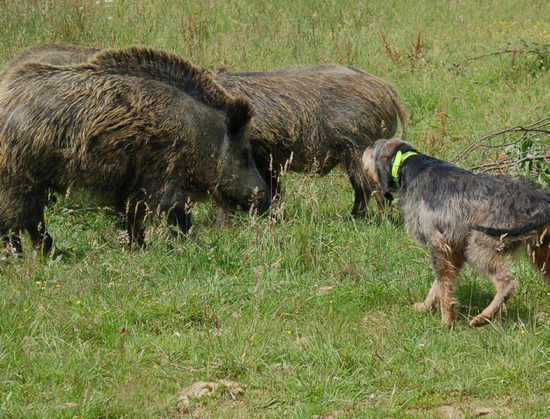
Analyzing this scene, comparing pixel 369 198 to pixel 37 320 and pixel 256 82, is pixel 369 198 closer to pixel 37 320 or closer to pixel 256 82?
pixel 256 82

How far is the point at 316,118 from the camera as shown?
9.06 meters

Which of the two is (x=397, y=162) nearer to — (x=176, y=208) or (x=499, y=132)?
(x=499, y=132)

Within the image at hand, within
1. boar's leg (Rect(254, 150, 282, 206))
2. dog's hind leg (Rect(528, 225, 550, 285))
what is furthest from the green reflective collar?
boar's leg (Rect(254, 150, 282, 206))

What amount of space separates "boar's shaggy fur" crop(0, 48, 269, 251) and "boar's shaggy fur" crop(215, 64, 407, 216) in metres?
0.59

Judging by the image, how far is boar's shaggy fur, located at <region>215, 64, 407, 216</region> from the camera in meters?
8.93

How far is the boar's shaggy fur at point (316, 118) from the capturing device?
→ 8.93 m

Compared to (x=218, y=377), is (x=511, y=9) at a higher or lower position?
higher

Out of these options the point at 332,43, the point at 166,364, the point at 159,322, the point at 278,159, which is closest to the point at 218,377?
the point at 166,364

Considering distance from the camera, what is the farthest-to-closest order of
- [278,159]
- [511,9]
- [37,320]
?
[511,9]
[278,159]
[37,320]

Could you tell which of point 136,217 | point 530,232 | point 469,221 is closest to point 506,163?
point 469,221

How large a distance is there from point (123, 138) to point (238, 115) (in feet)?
3.57

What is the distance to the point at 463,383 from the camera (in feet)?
17.3

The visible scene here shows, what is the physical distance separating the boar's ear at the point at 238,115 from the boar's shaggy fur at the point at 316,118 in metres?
0.55

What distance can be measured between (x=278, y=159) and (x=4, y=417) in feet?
15.9
